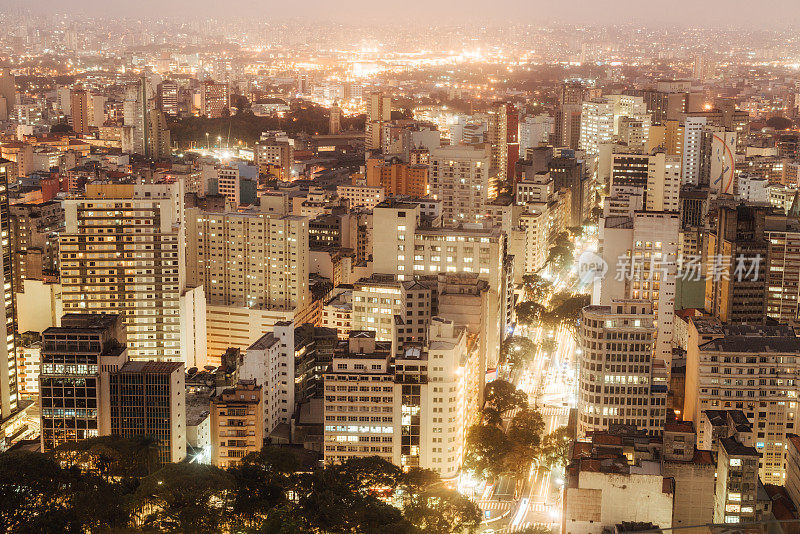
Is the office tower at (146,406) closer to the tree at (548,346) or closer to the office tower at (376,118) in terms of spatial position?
the tree at (548,346)

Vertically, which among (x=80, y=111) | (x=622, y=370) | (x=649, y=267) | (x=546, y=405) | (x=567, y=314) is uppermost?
(x=80, y=111)

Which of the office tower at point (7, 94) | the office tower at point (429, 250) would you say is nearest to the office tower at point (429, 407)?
the office tower at point (429, 250)

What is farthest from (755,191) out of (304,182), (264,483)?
(264,483)

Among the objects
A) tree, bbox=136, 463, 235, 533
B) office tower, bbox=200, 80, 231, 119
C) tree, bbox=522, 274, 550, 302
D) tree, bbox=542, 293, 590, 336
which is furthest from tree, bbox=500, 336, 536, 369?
office tower, bbox=200, 80, 231, 119

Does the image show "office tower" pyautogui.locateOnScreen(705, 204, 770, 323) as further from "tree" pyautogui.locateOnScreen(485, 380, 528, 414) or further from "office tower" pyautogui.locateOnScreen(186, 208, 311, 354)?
"office tower" pyautogui.locateOnScreen(186, 208, 311, 354)

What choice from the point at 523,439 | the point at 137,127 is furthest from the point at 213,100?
the point at 523,439

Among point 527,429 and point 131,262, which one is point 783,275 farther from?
point 131,262

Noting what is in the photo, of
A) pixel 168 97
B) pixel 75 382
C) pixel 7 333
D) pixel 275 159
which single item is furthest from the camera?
pixel 168 97
